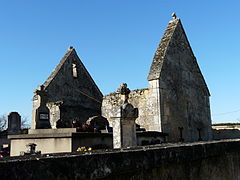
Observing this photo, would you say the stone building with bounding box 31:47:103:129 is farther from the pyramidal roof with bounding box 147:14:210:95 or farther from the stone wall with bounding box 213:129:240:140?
the stone wall with bounding box 213:129:240:140

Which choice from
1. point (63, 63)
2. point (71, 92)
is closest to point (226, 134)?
point (71, 92)

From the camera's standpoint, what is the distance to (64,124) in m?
10.8

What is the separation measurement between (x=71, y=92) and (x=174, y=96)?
852 centimetres

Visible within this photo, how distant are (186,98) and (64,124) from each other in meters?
7.30

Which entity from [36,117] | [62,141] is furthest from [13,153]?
[62,141]

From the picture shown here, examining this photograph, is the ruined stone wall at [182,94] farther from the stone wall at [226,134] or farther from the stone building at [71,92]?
the stone building at [71,92]

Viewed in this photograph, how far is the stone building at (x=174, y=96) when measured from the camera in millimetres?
12613

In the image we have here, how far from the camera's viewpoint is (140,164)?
2.28 m

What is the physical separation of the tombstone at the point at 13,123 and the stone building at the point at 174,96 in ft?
19.5

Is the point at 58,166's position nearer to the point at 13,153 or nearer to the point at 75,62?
the point at 13,153

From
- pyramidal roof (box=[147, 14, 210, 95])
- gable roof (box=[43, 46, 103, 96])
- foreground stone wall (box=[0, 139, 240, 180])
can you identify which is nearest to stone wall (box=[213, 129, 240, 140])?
pyramidal roof (box=[147, 14, 210, 95])

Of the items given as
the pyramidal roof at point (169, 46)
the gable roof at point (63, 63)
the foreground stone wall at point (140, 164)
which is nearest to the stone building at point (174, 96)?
the pyramidal roof at point (169, 46)

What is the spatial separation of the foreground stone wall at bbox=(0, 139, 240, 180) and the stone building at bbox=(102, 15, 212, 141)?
27.6 ft

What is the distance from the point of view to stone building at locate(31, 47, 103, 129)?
52.4 ft
